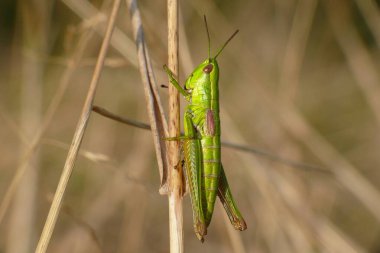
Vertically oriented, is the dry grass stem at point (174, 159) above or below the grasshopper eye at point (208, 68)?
below

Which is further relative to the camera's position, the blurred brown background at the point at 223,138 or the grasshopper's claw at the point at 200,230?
the blurred brown background at the point at 223,138

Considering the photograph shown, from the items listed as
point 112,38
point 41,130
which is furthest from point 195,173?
point 112,38

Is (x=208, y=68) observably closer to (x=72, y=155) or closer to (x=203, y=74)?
(x=203, y=74)

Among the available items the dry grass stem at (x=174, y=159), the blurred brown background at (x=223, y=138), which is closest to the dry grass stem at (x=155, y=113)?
the dry grass stem at (x=174, y=159)

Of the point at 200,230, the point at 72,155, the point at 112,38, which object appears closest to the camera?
the point at 72,155

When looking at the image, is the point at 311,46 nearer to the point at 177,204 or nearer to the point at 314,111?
the point at 314,111

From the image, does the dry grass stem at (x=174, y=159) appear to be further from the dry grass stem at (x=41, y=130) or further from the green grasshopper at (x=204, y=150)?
the dry grass stem at (x=41, y=130)

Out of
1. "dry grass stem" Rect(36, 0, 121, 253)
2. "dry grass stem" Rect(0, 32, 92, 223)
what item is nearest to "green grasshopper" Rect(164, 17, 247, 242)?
"dry grass stem" Rect(36, 0, 121, 253)
